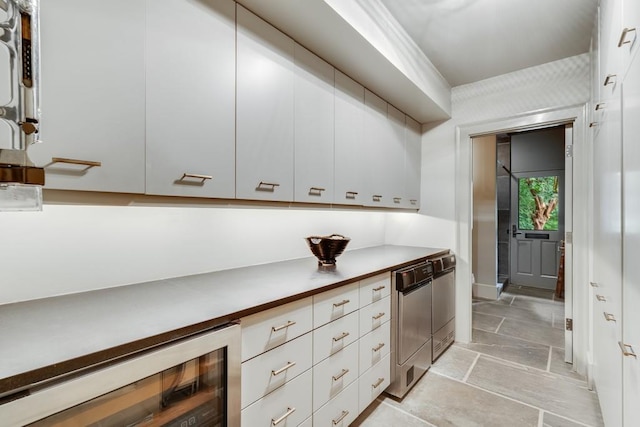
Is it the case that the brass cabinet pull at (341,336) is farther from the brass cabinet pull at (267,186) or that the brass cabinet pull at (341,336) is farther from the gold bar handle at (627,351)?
the gold bar handle at (627,351)

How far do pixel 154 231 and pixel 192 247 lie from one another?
22cm

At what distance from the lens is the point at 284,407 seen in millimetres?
1310

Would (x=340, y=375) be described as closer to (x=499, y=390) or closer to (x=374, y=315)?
(x=374, y=315)

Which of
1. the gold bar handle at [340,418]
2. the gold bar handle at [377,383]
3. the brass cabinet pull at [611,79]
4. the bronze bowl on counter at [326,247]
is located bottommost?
the gold bar handle at [340,418]

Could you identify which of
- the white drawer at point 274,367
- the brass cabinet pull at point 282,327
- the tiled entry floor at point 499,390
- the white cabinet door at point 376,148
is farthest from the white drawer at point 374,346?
the white cabinet door at point 376,148

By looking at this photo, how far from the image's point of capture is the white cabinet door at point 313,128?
1769 millimetres

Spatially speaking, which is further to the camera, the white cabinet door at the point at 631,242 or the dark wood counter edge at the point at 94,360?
the white cabinet door at the point at 631,242

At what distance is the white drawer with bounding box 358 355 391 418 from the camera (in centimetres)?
180

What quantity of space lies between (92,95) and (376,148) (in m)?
1.93

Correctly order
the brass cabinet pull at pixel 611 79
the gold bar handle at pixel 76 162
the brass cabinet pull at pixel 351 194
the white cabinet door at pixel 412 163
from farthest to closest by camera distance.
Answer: the white cabinet door at pixel 412 163 → the brass cabinet pull at pixel 351 194 → the brass cabinet pull at pixel 611 79 → the gold bar handle at pixel 76 162

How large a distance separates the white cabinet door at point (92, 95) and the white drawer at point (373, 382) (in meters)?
1.61

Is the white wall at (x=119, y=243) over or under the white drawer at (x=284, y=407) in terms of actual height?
over

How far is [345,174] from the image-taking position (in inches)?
84.2

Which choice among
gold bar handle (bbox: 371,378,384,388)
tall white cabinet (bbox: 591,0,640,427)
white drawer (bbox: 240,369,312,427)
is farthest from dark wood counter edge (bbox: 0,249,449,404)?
tall white cabinet (bbox: 591,0,640,427)
